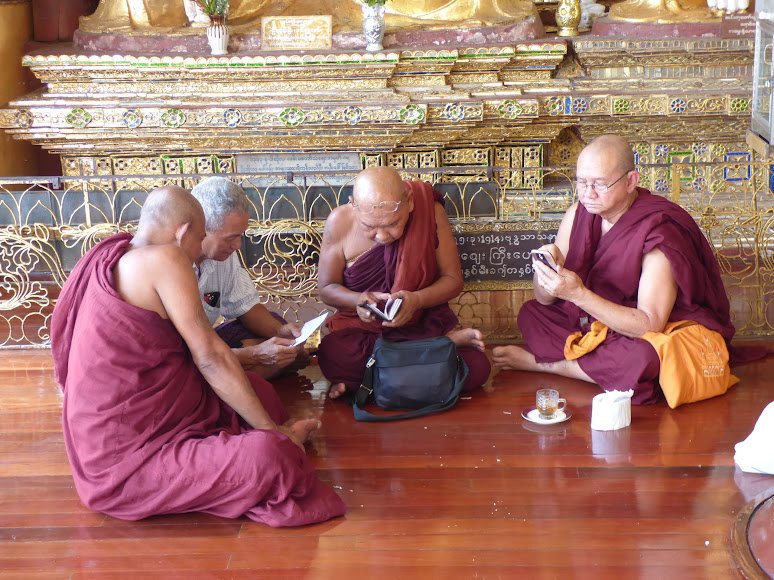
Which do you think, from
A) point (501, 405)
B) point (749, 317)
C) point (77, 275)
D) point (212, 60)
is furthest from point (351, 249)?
point (212, 60)

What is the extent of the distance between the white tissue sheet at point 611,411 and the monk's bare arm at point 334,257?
1.18 m

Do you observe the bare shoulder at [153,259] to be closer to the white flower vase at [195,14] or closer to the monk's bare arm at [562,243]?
the monk's bare arm at [562,243]

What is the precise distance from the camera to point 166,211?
3006 millimetres

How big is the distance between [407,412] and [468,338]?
488 mm

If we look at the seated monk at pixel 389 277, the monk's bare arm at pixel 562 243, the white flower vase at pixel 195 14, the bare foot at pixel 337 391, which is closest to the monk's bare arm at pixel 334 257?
the seated monk at pixel 389 277

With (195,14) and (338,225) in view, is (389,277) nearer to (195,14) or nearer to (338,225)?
(338,225)

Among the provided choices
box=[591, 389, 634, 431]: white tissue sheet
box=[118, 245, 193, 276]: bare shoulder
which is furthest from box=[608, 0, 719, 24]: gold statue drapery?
box=[118, 245, 193, 276]: bare shoulder

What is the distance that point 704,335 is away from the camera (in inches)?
152

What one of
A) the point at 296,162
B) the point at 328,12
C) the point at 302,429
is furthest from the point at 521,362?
the point at 328,12

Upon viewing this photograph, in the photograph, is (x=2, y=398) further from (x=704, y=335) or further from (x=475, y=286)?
(x=704, y=335)

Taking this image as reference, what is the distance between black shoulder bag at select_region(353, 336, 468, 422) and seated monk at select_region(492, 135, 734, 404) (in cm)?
53

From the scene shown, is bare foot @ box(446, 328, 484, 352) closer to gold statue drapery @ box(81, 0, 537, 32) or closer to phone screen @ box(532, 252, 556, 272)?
phone screen @ box(532, 252, 556, 272)

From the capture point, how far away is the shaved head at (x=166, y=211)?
3.01 meters

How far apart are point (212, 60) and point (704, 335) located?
4.35m
